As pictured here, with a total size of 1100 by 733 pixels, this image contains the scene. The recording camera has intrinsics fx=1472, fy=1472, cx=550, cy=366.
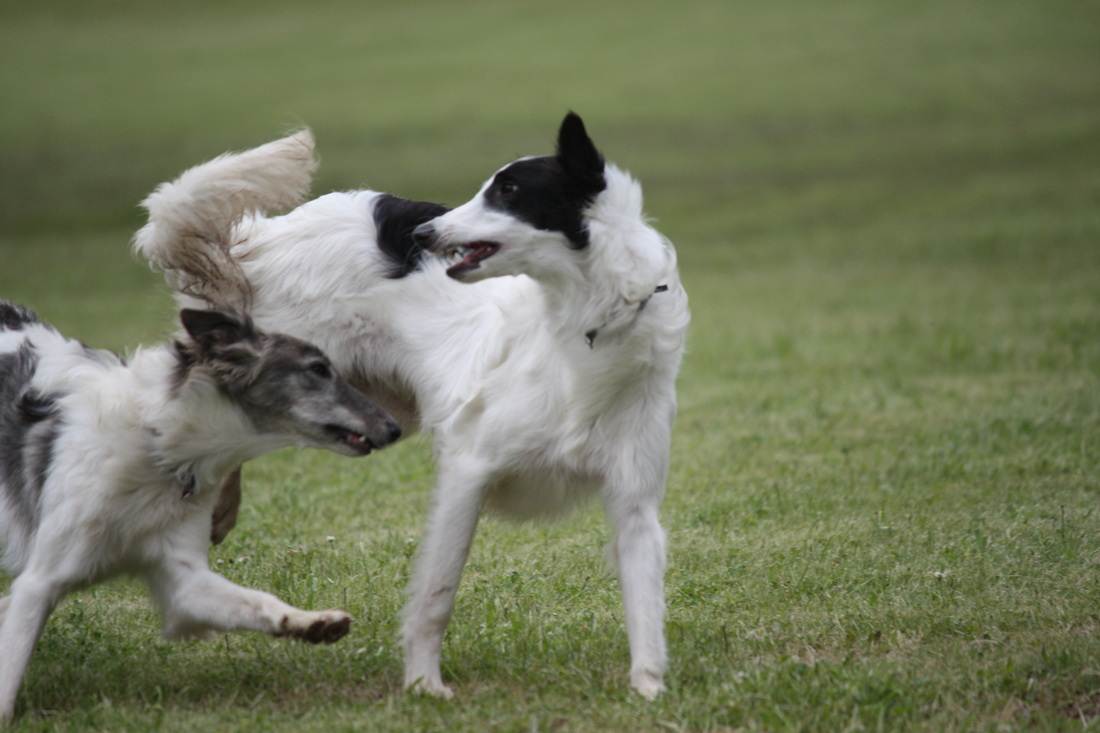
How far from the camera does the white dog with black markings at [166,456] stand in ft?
17.5

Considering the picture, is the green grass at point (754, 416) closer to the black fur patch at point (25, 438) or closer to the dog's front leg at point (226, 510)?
the dog's front leg at point (226, 510)

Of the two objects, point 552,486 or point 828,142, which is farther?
point 828,142

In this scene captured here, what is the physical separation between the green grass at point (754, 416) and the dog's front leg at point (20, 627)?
144mm

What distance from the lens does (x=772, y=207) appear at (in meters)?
24.5

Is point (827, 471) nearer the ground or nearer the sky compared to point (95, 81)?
nearer the sky

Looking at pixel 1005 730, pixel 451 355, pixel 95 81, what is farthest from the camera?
pixel 95 81

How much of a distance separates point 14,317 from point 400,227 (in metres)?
1.69

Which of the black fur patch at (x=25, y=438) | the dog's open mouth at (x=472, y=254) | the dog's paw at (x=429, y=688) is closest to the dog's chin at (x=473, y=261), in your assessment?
the dog's open mouth at (x=472, y=254)

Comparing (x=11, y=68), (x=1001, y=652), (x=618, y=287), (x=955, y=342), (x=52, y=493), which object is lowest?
(x=11, y=68)

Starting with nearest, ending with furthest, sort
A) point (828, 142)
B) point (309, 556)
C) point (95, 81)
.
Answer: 1. point (309, 556)
2. point (828, 142)
3. point (95, 81)

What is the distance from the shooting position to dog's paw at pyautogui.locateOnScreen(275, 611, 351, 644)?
17.1 ft

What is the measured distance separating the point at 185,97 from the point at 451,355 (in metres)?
33.5

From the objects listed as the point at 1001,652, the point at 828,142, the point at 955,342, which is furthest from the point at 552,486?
the point at 828,142

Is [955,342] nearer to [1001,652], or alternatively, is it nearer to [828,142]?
[1001,652]
